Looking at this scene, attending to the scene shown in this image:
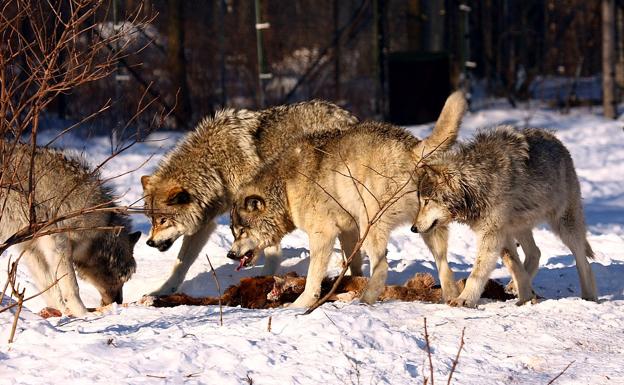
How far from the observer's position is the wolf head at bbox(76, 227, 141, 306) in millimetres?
7660

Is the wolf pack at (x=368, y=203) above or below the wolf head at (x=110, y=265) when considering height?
above

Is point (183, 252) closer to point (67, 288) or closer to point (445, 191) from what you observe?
point (67, 288)

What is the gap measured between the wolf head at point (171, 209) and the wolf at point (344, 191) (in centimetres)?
67

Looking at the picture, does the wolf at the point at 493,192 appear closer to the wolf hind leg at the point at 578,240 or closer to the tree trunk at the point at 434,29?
the wolf hind leg at the point at 578,240

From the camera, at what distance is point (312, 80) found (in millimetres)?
18656

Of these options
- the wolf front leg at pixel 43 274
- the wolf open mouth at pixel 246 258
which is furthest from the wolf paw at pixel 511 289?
the wolf front leg at pixel 43 274

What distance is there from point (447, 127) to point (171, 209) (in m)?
2.45

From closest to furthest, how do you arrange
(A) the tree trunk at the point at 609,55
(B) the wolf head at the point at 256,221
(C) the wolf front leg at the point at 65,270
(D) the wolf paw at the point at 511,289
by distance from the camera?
(C) the wolf front leg at the point at 65,270 < (B) the wolf head at the point at 256,221 < (D) the wolf paw at the point at 511,289 < (A) the tree trunk at the point at 609,55

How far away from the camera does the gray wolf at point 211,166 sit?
7.98 m

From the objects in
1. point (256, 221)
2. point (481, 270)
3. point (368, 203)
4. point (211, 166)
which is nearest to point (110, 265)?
point (211, 166)

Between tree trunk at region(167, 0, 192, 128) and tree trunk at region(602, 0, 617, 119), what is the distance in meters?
7.84

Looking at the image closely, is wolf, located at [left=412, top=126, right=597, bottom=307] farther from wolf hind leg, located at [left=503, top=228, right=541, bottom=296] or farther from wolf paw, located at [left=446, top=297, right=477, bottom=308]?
wolf hind leg, located at [left=503, top=228, right=541, bottom=296]

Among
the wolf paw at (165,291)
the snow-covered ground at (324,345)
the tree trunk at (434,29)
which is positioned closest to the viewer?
the snow-covered ground at (324,345)

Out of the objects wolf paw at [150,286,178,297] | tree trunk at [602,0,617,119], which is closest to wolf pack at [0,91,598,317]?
wolf paw at [150,286,178,297]
